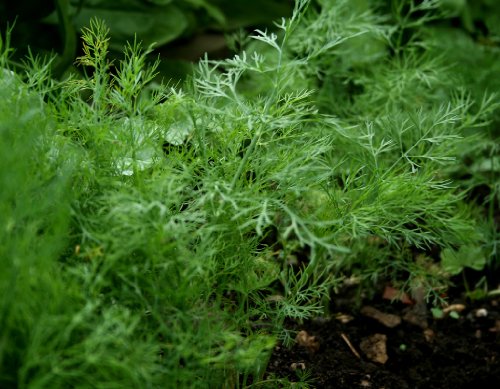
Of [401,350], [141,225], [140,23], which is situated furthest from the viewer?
[140,23]

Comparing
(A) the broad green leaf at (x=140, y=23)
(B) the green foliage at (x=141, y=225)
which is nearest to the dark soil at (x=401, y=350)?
(B) the green foliage at (x=141, y=225)

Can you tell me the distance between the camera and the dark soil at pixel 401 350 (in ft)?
5.27

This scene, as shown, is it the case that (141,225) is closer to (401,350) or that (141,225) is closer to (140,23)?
(401,350)

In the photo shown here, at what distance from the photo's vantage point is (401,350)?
5.79 ft

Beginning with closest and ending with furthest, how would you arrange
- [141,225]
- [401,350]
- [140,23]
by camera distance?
[141,225] → [401,350] → [140,23]

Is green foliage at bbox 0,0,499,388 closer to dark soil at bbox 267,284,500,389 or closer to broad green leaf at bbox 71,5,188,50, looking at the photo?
dark soil at bbox 267,284,500,389

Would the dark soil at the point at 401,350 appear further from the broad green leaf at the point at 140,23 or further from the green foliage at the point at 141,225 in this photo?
the broad green leaf at the point at 140,23

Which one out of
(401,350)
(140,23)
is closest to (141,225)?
(401,350)

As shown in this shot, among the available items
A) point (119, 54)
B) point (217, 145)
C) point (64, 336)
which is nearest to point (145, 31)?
point (119, 54)

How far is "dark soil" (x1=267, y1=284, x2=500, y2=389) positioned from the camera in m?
1.61

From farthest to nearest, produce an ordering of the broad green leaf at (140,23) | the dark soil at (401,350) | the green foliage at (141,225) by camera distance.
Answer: the broad green leaf at (140,23) < the dark soil at (401,350) < the green foliage at (141,225)

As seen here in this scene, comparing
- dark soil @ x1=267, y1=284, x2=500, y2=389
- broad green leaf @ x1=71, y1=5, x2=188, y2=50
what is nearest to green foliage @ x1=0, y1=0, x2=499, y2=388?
dark soil @ x1=267, y1=284, x2=500, y2=389

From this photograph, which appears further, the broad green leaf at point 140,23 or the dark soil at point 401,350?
the broad green leaf at point 140,23

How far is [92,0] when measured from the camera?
258 centimetres
